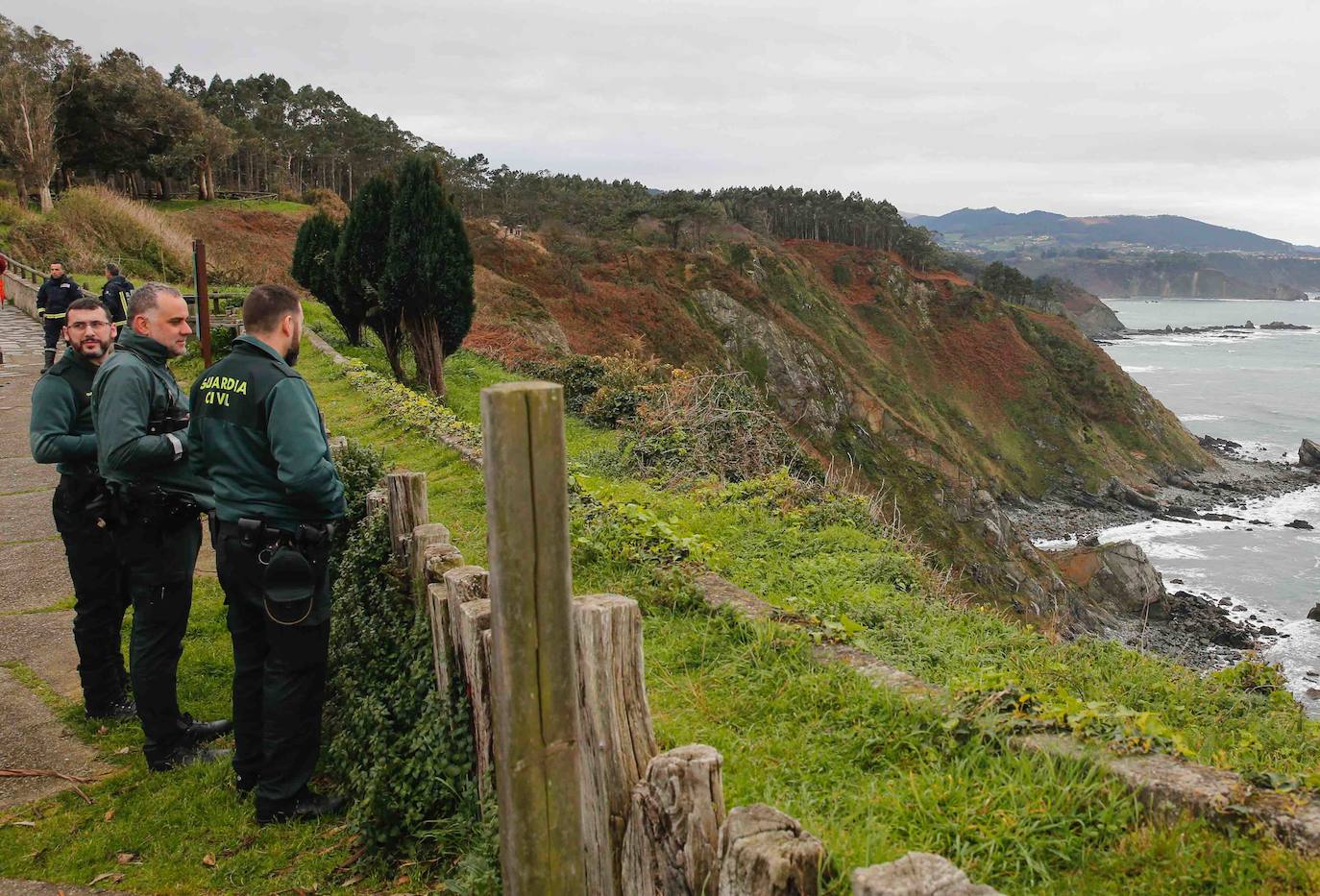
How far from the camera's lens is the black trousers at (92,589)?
4832mm

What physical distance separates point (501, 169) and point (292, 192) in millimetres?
21462

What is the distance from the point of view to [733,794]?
11.1ft

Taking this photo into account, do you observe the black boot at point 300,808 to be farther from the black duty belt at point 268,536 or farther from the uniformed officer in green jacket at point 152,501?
the black duty belt at point 268,536

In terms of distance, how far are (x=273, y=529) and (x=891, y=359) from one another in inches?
2607

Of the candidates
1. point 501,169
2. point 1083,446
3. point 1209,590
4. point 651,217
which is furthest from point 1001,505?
point 501,169

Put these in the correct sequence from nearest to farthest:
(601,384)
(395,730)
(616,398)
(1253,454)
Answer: (395,730) → (616,398) → (601,384) → (1253,454)

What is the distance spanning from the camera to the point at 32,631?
611cm

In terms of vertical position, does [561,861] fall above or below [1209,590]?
above

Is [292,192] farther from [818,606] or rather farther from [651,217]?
[818,606]

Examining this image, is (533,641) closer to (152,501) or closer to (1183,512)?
(152,501)

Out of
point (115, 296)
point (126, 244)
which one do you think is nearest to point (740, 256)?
point (126, 244)

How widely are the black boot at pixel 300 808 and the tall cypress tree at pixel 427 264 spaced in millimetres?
11863

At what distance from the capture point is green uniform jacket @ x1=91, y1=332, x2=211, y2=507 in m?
4.26

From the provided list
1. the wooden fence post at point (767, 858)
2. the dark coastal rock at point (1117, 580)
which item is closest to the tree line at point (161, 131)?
the wooden fence post at point (767, 858)
